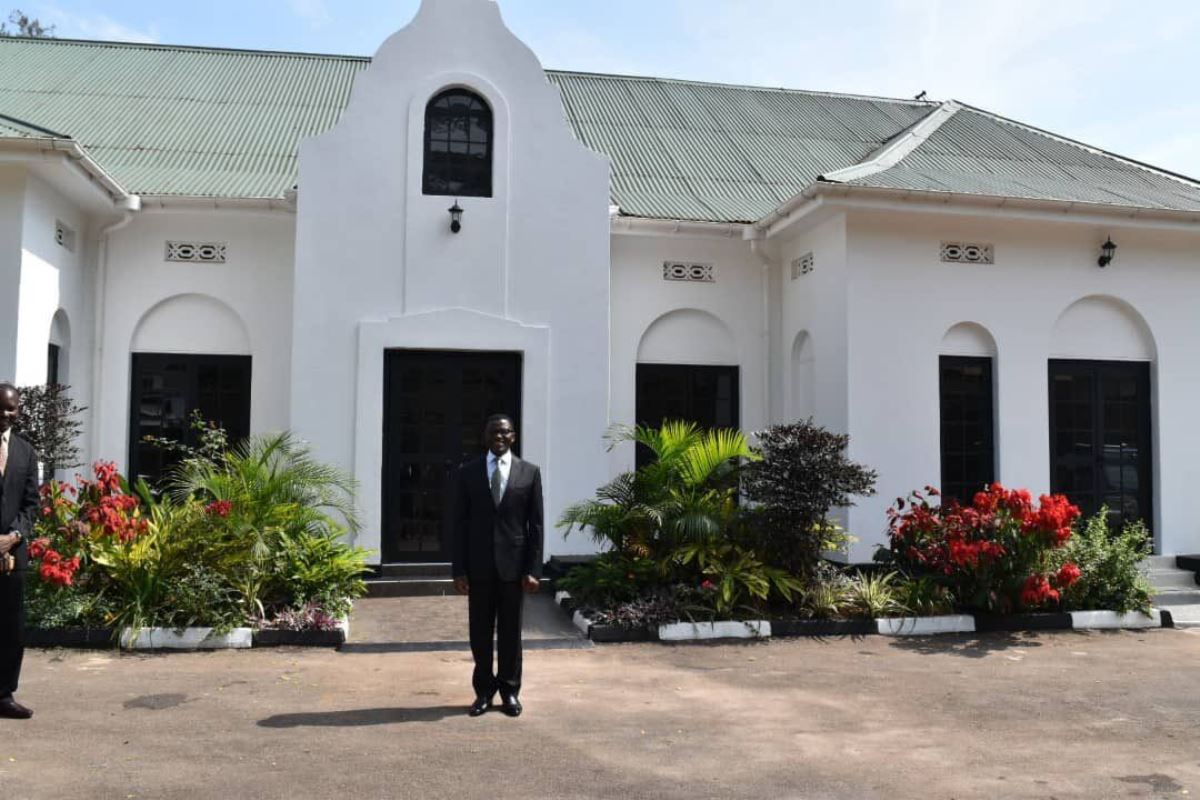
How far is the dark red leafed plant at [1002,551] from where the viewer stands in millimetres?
8766

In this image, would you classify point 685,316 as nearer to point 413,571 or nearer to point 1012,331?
point 1012,331

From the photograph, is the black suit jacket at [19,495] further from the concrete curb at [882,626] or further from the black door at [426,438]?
the black door at [426,438]

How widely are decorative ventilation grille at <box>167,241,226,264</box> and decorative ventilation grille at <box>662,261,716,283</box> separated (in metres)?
5.19

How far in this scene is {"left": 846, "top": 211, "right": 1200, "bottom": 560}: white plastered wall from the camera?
1099 cm

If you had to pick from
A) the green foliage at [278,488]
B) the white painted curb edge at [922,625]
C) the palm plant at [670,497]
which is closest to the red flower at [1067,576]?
the white painted curb edge at [922,625]

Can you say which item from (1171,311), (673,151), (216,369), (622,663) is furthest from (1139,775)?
(673,151)

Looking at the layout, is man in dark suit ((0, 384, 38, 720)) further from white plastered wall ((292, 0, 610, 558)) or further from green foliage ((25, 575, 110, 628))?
white plastered wall ((292, 0, 610, 558))

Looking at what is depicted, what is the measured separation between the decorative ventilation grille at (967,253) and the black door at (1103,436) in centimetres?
149

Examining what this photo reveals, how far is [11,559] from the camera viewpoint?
564 centimetres

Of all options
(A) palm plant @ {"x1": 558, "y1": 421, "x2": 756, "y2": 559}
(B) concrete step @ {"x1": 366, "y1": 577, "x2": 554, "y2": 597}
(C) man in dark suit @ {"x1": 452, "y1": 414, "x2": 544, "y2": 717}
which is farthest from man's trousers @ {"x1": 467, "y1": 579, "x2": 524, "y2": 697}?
(B) concrete step @ {"x1": 366, "y1": 577, "x2": 554, "y2": 597}

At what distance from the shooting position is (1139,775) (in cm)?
500

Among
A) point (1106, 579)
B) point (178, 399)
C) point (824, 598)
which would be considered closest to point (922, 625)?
point (824, 598)

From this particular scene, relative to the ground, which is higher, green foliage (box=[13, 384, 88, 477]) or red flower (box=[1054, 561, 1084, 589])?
green foliage (box=[13, 384, 88, 477])

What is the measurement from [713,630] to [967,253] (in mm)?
5677
